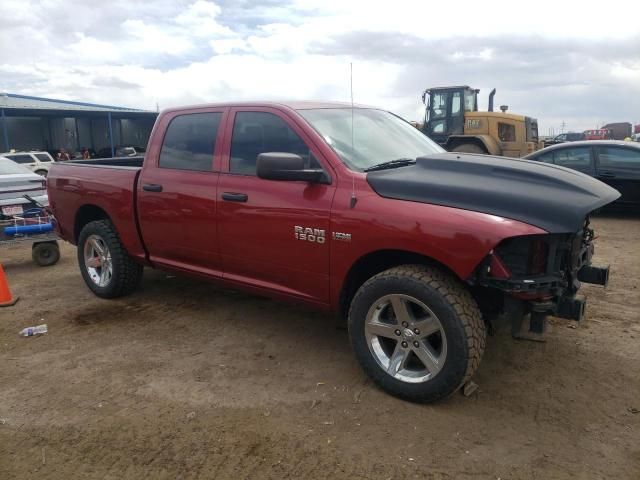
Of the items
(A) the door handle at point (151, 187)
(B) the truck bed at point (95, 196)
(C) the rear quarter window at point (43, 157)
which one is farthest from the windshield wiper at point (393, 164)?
(C) the rear quarter window at point (43, 157)

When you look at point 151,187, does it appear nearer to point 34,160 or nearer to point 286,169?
point 286,169

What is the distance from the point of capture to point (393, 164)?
379cm

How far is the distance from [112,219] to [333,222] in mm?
2722

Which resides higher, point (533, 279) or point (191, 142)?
point (191, 142)

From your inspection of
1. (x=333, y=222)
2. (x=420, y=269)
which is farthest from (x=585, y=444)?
(x=333, y=222)

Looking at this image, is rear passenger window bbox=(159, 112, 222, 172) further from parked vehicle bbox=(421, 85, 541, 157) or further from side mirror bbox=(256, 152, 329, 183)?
parked vehicle bbox=(421, 85, 541, 157)

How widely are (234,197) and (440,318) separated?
1.82 m

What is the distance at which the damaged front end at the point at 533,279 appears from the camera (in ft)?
9.72

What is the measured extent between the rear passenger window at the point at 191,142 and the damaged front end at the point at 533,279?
2393mm

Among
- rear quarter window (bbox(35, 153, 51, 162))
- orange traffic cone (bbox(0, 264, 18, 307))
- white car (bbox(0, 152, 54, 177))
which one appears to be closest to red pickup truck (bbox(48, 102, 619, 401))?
orange traffic cone (bbox(0, 264, 18, 307))

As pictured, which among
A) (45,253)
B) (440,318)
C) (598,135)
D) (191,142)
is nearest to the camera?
(440,318)

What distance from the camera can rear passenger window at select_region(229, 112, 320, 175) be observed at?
12.7 feet

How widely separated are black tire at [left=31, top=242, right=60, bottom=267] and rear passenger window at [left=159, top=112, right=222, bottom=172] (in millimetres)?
3460

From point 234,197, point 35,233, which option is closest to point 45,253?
point 35,233
